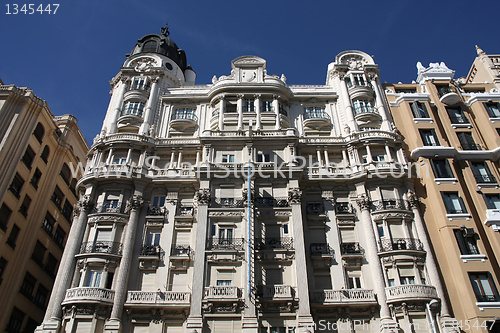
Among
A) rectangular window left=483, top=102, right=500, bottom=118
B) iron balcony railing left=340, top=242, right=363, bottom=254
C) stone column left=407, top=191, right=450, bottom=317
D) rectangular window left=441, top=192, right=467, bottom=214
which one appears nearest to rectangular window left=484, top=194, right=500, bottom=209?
rectangular window left=441, top=192, right=467, bottom=214

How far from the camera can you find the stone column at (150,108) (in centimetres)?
4265

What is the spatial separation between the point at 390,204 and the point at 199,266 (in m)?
17.3

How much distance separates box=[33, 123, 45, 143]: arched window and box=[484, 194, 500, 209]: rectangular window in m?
44.5

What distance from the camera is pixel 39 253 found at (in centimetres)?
4194

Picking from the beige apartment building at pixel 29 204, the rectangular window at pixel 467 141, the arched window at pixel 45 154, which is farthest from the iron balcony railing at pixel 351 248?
the arched window at pixel 45 154

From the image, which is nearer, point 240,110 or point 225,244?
point 225,244

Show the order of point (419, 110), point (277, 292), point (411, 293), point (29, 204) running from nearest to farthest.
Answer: point (411, 293) → point (277, 292) → point (29, 204) → point (419, 110)

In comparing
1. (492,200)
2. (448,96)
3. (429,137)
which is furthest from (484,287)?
(448,96)

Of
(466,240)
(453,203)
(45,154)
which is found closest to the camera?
(466,240)

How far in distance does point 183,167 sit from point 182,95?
35.0 feet

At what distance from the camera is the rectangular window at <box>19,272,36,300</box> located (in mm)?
38375

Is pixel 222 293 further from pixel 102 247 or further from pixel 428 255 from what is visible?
pixel 428 255

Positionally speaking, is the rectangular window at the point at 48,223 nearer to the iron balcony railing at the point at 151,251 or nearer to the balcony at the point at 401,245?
the iron balcony railing at the point at 151,251

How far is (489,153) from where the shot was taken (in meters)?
39.1
